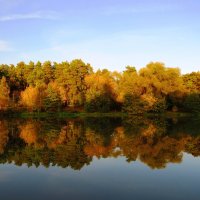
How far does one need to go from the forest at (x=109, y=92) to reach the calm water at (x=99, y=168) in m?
30.8

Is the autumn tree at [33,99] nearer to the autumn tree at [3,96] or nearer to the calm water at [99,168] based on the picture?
the autumn tree at [3,96]

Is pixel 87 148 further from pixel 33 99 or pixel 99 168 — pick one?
pixel 33 99

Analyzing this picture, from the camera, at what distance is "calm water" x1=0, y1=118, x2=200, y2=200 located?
39.8 feet

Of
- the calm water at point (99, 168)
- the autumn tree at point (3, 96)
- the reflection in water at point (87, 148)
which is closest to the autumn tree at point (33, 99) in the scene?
the autumn tree at point (3, 96)

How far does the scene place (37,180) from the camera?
13992 mm

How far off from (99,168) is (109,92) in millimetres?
47145

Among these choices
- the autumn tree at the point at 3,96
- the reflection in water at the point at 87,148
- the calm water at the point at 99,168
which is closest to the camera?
the calm water at the point at 99,168

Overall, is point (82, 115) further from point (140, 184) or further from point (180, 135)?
point (140, 184)

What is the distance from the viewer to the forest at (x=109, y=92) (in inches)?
2264

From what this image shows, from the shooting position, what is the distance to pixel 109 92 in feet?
208

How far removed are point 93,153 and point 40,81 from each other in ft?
166

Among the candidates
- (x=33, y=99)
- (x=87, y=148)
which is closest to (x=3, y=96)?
(x=33, y=99)

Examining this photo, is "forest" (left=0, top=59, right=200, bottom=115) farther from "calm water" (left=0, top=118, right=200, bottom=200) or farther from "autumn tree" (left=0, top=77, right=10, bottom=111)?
"calm water" (left=0, top=118, right=200, bottom=200)

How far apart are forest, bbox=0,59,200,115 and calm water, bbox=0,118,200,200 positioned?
30786 millimetres
